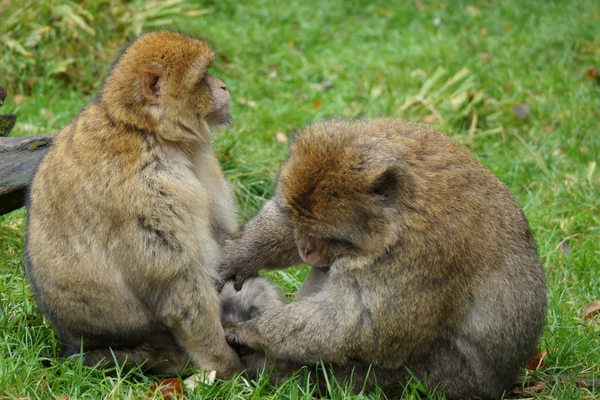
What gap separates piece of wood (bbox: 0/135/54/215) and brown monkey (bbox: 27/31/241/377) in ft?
2.87

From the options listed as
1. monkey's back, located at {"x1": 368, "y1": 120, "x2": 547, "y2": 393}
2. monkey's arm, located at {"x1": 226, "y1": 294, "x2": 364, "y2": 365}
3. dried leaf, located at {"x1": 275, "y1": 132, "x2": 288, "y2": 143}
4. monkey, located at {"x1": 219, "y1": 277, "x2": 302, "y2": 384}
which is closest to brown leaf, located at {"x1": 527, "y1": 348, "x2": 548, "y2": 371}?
monkey's back, located at {"x1": 368, "y1": 120, "x2": 547, "y2": 393}

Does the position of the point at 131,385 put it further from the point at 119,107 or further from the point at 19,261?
the point at 19,261

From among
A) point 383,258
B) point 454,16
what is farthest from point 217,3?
point 383,258

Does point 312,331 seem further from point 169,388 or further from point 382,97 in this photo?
point 382,97

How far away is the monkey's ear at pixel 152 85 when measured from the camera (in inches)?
169

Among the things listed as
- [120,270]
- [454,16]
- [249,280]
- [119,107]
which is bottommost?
[454,16]

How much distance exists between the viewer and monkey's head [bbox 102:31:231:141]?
4312 millimetres

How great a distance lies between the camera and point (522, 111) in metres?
9.09

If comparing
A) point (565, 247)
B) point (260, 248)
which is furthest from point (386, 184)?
point (565, 247)

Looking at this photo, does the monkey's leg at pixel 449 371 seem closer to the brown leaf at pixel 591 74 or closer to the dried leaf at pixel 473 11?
the brown leaf at pixel 591 74

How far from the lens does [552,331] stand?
524 cm

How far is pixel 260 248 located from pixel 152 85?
110 centimetres

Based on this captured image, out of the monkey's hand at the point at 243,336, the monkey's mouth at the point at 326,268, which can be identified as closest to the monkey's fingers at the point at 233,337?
the monkey's hand at the point at 243,336

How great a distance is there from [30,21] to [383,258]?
6.58 meters
